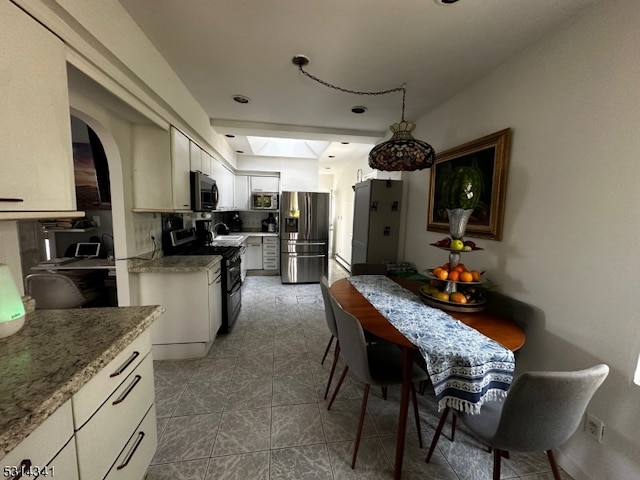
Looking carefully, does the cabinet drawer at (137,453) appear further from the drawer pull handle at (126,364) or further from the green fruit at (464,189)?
the green fruit at (464,189)

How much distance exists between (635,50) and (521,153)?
0.63 meters

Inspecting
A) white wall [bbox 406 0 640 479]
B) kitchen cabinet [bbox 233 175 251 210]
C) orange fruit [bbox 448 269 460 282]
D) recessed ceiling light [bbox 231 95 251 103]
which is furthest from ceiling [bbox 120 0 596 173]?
kitchen cabinet [bbox 233 175 251 210]

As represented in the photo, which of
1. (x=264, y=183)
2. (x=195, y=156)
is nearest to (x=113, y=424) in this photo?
(x=195, y=156)

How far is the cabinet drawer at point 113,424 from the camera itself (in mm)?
842

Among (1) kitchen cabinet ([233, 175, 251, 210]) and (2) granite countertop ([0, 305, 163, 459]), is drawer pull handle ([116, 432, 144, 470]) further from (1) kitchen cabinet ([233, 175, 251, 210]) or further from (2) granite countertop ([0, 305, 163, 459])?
(1) kitchen cabinet ([233, 175, 251, 210])

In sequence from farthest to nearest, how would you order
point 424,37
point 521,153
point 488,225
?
point 488,225 < point 521,153 < point 424,37

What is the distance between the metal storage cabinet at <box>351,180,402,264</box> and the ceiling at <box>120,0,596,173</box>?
0.93 metres

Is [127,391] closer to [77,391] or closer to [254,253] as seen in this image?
[77,391]

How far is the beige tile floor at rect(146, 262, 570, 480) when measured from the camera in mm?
1417

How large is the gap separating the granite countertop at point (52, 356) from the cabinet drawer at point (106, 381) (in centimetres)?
5

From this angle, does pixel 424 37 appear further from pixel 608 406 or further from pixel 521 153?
pixel 608 406

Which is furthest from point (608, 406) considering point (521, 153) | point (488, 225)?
point (521, 153)

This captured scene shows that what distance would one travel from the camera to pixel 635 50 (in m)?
1.21

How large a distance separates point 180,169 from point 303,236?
2579 millimetres
